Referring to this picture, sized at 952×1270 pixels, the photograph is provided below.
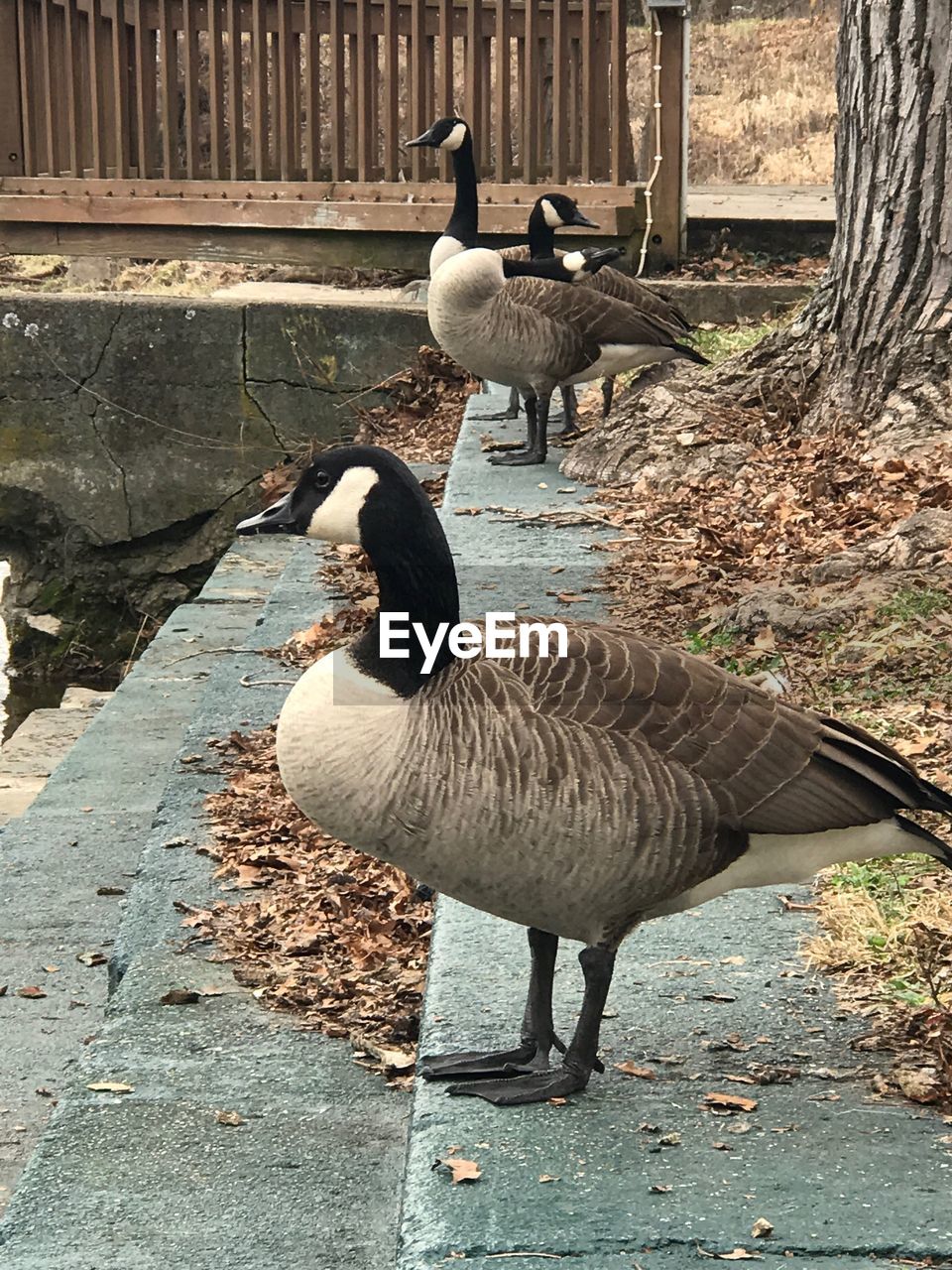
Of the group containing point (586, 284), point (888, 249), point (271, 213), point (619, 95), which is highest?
point (619, 95)

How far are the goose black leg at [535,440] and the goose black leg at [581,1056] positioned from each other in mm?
5455

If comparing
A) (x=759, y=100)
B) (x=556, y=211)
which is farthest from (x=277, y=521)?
(x=759, y=100)

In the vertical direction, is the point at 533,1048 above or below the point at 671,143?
below

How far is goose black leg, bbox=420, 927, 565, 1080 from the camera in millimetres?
3045

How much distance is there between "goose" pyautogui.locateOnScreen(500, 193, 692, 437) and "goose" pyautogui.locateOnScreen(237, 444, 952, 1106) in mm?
5383

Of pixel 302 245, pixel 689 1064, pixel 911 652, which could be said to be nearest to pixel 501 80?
pixel 302 245

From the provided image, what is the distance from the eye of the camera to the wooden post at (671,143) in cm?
1076

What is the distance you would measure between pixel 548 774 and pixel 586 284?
18.9 ft

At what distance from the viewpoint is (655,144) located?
10.9m

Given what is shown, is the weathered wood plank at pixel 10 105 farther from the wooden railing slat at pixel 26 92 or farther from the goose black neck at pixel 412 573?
the goose black neck at pixel 412 573

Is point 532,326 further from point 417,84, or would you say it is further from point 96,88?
point 96,88

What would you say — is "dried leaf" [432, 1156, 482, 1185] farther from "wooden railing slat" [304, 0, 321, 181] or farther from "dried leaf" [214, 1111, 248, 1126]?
"wooden railing slat" [304, 0, 321, 181]

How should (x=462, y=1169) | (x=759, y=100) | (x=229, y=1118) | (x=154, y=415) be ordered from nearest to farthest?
(x=462, y=1169) → (x=229, y=1118) → (x=154, y=415) → (x=759, y=100)

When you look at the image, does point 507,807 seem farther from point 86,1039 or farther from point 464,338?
point 464,338
